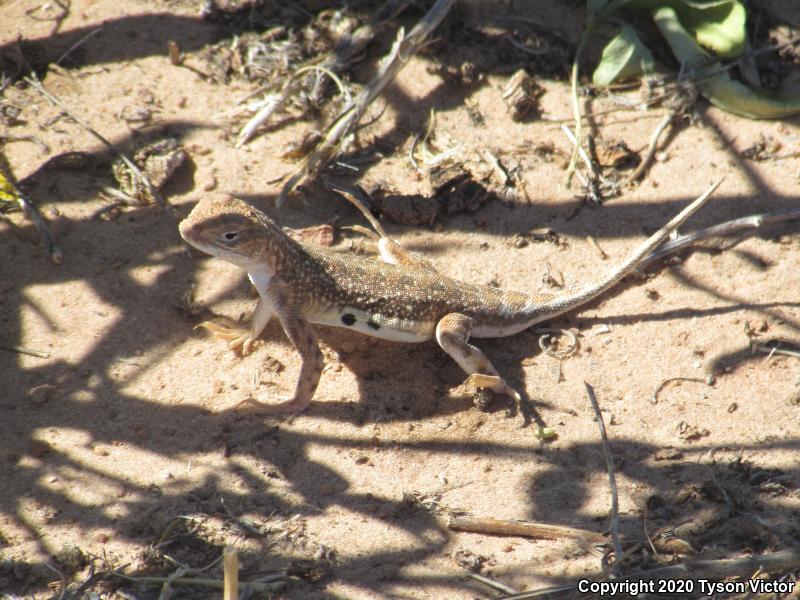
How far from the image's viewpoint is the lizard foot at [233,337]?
15.3 feet

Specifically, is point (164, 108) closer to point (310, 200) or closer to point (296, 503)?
point (310, 200)

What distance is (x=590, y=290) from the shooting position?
4926mm

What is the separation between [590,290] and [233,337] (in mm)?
2419

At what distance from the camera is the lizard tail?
4855 mm

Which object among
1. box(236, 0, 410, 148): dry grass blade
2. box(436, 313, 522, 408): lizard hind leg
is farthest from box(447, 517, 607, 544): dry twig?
box(236, 0, 410, 148): dry grass blade

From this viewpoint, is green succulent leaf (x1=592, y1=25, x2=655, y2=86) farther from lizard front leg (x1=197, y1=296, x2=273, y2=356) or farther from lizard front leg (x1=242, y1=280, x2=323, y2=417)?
lizard front leg (x1=197, y1=296, x2=273, y2=356)

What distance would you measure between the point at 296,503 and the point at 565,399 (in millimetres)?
1828

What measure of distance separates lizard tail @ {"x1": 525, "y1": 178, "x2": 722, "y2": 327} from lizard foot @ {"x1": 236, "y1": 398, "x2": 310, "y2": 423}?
5.46 ft

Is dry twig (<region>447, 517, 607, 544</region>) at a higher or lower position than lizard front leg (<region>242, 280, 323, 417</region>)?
lower

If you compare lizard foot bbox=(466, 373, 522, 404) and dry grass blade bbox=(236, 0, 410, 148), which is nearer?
lizard foot bbox=(466, 373, 522, 404)

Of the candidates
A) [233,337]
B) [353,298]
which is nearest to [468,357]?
[353,298]

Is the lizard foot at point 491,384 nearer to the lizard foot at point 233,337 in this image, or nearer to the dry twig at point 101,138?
the lizard foot at point 233,337

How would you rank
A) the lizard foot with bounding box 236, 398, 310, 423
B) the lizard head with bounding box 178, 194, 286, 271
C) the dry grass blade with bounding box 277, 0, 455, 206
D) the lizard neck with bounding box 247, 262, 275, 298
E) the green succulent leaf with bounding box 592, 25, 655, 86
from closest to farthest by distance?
the lizard head with bounding box 178, 194, 286, 271
the lizard foot with bounding box 236, 398, 310, 423
the lizard neck with bounding box 247, 262, 275, 298
the dry grass blade with bounding box 277, 0, 455, 206
the green succulent leaf with bounding box 592, 25, 655, 86

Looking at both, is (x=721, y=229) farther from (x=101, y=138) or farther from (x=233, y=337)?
(x=101, y=138)
